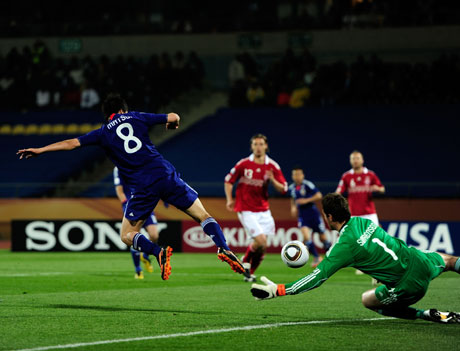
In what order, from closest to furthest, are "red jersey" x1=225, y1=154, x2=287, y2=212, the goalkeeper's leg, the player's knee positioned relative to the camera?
the goalkeeper's leg, the player's knee, "red jersey" x1=225, y1=154, x2=287, y2=212

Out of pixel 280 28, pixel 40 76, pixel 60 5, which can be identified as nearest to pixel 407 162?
pixel 280 28

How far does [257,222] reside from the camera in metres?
13.5

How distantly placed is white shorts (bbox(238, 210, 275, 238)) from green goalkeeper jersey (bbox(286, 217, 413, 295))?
20.8 ft

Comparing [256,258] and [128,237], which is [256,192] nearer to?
[256,258]

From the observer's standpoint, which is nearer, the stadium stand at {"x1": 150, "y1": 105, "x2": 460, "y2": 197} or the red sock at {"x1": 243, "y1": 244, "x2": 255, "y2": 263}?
the red sock at {"x1": 243, "y1": 244, "x2": 255, "y2": 263}

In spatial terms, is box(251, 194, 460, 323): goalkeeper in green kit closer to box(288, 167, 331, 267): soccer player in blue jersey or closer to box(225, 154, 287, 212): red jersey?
box(225, 154, 287, 212): red jersey

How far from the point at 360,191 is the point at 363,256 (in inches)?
358

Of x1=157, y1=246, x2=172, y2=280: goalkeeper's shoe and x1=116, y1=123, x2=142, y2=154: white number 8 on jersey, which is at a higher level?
x1=116, y1=123, x2=142, y2=154: white number 8 on jersey

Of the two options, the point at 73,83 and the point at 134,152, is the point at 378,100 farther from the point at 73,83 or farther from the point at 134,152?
the point at 134,152

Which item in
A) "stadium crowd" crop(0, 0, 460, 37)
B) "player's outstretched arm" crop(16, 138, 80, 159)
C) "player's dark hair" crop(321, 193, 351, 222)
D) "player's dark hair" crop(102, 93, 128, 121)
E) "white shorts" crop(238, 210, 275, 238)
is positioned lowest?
"white shorts" crop(238, 210, 275, 238)

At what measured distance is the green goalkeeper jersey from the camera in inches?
263

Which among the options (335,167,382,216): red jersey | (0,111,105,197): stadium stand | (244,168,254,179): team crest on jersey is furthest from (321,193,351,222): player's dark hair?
(0,111,105,197): stadium stand

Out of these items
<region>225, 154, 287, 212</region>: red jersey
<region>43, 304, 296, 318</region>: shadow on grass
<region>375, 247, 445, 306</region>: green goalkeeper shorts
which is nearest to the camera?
<region>375, 247, 445, 306</region>: green goalkeeper shorts

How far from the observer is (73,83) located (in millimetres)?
30453
